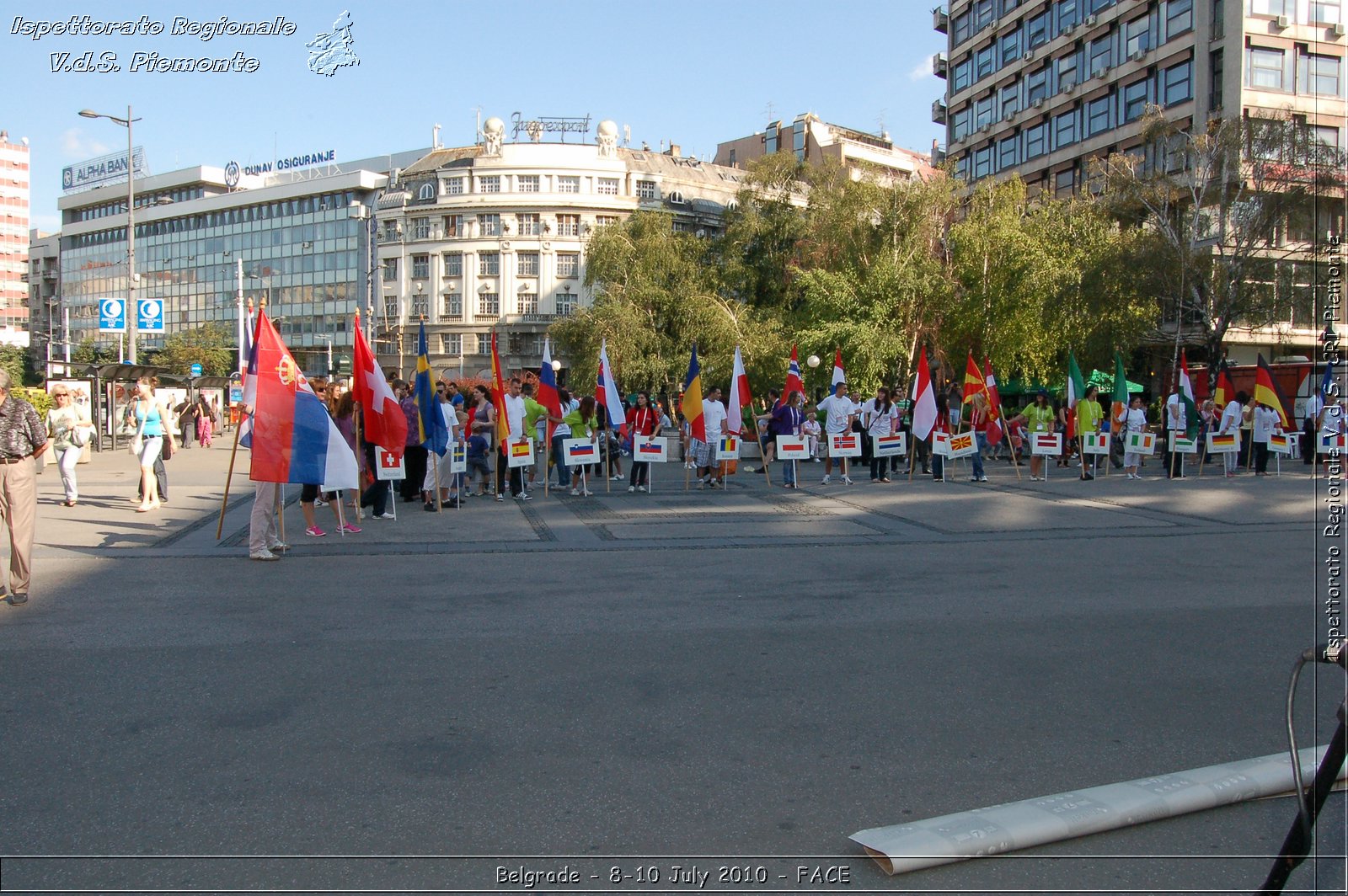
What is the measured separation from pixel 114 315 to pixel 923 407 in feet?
91.4

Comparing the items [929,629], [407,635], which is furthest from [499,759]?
[929,629]

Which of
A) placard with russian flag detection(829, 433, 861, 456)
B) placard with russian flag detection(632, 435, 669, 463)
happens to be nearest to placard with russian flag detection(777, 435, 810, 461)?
placard with russian flag detection(829, 433, 861, 456)

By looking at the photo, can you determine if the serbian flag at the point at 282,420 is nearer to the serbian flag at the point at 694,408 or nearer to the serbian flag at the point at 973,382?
the serbian flag at the point at 694,408

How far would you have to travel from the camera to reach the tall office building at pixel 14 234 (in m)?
130

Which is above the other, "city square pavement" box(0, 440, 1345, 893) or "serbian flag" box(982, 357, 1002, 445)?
"serbian flag" box(982, 357, 1002, 445)

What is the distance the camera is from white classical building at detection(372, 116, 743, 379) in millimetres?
86625

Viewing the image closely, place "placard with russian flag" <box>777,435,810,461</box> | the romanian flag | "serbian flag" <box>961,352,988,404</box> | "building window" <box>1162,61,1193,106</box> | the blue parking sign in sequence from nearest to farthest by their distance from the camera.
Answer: "placard with russian flag" <box>777,435,810,461</box> → "serbian flag" <box>961,352,988,404</box> → the romanian flag → the blue parking sign → "building window" <box>1162,61,1193,106</box>

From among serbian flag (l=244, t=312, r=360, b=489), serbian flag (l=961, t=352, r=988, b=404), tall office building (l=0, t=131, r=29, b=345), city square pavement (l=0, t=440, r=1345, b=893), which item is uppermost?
tall office building (l=0, t=131, r=29, b=345)

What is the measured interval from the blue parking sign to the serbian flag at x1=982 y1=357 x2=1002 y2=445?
27.7 metres

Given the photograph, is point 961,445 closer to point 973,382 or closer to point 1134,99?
point 973,382

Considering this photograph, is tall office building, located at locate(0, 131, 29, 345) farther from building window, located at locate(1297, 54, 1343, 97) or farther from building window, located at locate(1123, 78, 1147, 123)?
building window, located at locate(1297, 54, 1343, 97)

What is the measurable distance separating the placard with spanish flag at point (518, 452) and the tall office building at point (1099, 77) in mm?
20499

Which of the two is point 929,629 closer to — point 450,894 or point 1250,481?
point 450,894

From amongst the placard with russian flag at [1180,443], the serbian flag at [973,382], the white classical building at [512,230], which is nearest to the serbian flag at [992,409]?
the serbian flag at [973,382]
